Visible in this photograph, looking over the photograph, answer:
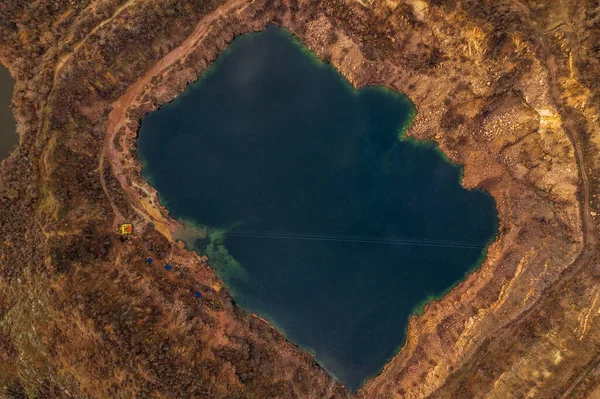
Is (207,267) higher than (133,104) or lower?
lower

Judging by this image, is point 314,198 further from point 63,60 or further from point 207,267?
point 63,60

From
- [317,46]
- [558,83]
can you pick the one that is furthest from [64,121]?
[558,83]

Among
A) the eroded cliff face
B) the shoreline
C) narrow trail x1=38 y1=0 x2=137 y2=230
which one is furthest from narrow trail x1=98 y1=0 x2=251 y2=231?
narrow trail x1=38 y1=0 x2=137 y2=230

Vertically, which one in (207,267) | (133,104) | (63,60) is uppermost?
(133,104)

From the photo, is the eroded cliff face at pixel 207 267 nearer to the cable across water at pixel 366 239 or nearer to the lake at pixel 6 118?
the lake at pixel 6 118

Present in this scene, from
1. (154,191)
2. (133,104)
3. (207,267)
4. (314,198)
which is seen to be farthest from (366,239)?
(133,104)

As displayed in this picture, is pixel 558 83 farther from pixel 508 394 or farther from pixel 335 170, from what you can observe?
pixel 508 394
